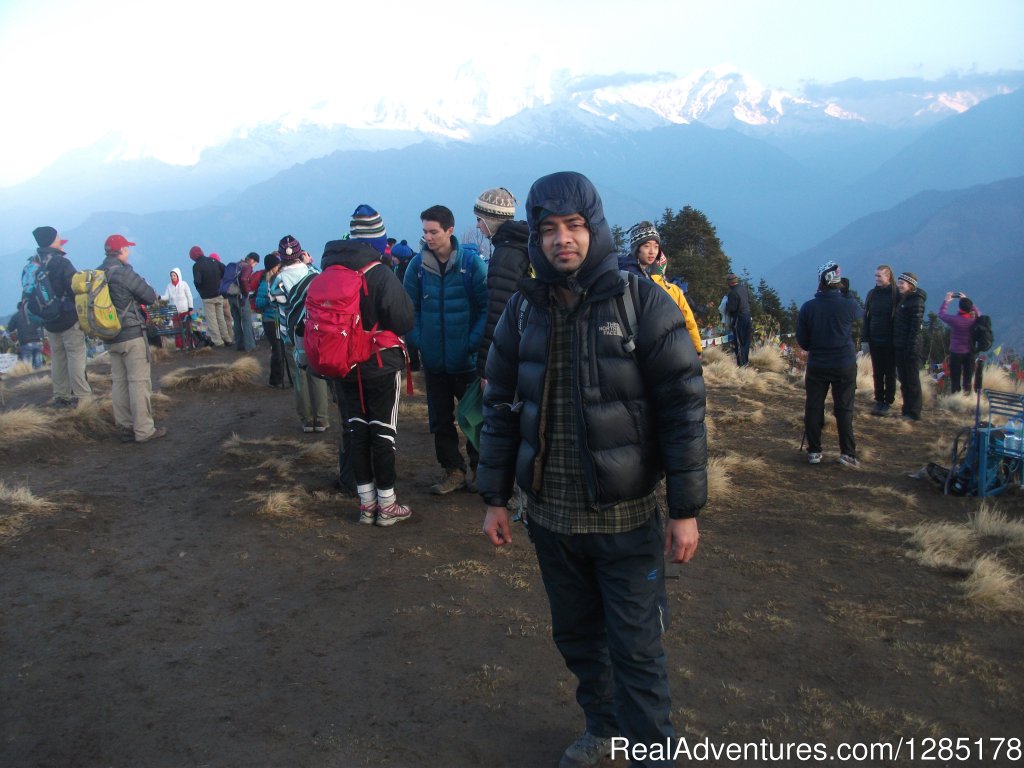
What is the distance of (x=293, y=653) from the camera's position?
383 cm

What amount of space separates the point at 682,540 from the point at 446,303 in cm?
341

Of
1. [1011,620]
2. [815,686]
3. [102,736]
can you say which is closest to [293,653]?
[102,736]

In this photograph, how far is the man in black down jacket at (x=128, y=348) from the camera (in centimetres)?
755

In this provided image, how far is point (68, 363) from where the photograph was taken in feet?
31.4

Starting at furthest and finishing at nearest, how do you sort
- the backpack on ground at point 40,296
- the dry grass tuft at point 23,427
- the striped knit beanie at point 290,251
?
the backpack on ground at point 40,296 → the dry grass tuft at point 23,427 → the striped knit beanie at point 290,251

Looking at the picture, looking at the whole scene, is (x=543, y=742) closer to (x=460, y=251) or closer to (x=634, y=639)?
(x=634, y=639)

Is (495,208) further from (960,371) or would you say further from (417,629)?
(960,371)

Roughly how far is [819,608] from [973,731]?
3.91 feet

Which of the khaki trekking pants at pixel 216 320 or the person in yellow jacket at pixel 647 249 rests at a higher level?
the person in yellow jacket at pixel 647 249

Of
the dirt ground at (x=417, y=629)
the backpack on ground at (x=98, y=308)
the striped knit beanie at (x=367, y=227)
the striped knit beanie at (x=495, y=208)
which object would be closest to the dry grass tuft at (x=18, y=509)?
the dirt ground at (x=417, y=629)

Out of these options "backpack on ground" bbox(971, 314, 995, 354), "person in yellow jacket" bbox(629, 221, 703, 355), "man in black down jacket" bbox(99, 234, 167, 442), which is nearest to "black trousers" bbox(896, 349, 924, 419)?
"backpack on ground" bbox(971, 314, 995, 354)

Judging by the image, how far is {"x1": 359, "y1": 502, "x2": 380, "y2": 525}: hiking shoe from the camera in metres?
5.57

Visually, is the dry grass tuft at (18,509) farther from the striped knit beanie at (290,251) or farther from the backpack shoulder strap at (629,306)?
Answer: the backpack shoulder strap at (629,306)

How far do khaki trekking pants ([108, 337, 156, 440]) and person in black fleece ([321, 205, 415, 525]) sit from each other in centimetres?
347
